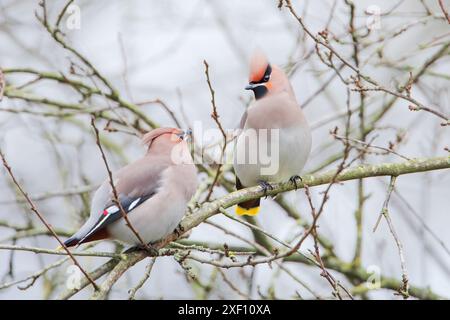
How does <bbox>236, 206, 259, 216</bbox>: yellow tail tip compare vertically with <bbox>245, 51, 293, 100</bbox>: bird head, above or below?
below

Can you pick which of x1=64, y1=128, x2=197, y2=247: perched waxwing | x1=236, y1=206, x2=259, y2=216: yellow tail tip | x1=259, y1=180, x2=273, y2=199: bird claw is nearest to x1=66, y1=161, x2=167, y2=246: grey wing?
x1=64, y1=128, x2=197, y2=247: perched waxwing

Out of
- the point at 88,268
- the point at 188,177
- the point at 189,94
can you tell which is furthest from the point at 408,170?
the point at 189,94

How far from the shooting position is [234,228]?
289 inches

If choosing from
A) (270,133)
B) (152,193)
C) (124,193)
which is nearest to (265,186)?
(270,133)

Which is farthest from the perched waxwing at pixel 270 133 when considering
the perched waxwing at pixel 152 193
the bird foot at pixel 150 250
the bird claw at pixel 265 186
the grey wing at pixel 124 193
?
the bird foot at pixel 150 250

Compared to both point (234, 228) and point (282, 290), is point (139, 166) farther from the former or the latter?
point (282, 290)

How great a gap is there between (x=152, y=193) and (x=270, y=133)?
0.98m

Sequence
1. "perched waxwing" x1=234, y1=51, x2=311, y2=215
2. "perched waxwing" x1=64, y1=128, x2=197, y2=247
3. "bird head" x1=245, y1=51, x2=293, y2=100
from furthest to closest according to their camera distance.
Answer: "bird head" x1=245, y1=51, x2=293, y2=100 → "perched waxwing" x1=234, y1=51, x2=311, y2=215 → "perched waxwing" x1=64, y1=128, x2=197, y2=247

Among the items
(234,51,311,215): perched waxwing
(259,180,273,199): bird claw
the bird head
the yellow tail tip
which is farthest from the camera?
the yellow tail tip

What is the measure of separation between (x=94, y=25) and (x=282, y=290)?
495 cm

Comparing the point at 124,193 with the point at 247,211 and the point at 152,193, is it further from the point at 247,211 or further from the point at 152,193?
the point at 247,211

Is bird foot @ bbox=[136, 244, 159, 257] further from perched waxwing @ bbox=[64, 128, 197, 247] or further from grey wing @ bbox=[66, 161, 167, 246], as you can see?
grey wing @ bbox=[66, 161, 167, 246]

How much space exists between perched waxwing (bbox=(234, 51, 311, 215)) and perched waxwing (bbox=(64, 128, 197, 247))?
672 millimetres

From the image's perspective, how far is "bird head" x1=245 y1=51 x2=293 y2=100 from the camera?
4.96 metres
